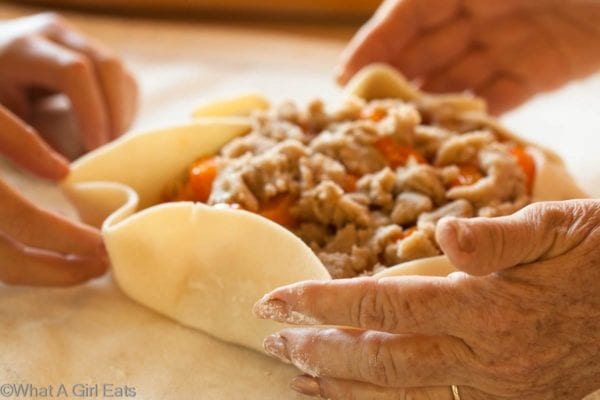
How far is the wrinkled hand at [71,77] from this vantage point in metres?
1.70

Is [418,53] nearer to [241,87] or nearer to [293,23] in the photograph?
[241,87]

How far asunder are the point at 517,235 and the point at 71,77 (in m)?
1.20

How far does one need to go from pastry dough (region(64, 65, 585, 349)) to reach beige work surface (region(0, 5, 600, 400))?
0.06m

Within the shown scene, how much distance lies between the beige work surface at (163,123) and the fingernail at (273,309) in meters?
0.20

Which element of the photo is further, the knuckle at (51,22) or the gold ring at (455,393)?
the knuckle at (51,22)

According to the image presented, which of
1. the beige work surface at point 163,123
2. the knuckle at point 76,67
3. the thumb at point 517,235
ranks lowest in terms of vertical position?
the beige work surface at point 163,123

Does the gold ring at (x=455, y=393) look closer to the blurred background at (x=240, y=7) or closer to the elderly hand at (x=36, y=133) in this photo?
the elderly hand at (x=36, y=133)

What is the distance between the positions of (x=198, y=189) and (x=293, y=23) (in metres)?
1.70

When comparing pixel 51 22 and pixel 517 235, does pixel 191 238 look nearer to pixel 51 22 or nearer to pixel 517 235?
pixel 517 235

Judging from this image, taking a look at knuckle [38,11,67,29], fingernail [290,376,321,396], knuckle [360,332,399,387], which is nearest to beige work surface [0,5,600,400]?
fingernail [290,376,321,396]

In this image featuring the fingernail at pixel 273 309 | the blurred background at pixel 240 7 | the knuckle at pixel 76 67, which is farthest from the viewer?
the blurred background at pixel 240 7

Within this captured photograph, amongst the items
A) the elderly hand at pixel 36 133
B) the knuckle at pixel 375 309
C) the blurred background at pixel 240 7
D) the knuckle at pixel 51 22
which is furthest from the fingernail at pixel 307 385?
the blurred background at pixel 240 7

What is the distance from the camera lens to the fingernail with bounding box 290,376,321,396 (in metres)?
1.07

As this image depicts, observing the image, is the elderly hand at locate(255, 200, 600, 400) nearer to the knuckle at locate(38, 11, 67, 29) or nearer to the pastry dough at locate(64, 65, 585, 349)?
the pastry dough at locate(64, 65, 585, 349)
